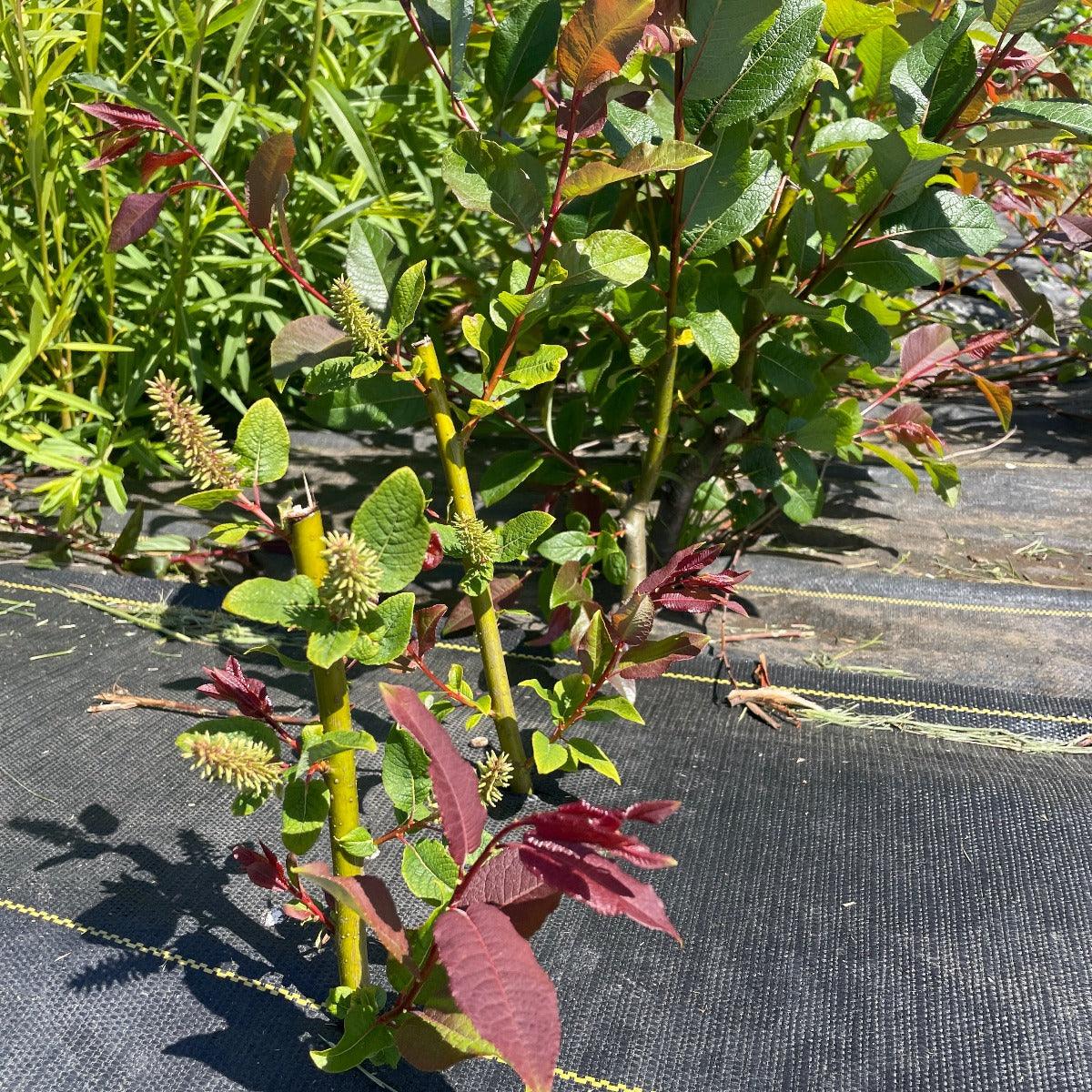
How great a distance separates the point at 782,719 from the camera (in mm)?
1336

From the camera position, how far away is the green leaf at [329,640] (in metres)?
0.64

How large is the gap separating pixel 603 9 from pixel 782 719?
880mm

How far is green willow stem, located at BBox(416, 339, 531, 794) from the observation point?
39.0 inches

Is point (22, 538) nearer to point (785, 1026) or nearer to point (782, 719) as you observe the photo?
point (782, 719)

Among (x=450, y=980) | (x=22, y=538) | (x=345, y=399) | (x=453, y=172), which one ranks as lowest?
(x=22, y=538)

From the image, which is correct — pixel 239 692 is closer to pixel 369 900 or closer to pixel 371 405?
pixel 369 900

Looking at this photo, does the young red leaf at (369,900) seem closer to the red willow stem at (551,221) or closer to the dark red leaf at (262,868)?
the dark red leaf at (262,868)

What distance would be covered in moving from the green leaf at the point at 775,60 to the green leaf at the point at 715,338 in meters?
0.23

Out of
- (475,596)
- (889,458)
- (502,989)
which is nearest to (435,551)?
(475,596)

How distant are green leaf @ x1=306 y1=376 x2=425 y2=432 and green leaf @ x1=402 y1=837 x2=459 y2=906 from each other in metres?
0.63

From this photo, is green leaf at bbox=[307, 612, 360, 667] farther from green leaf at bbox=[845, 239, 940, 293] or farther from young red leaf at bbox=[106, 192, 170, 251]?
green leaf at bbox=[845, 239, 940, 293]

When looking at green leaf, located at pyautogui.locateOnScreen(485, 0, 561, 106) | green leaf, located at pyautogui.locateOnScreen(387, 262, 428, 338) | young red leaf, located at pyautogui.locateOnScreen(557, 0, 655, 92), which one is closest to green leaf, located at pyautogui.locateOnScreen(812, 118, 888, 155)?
green leaf, located at pyautogui.locateOnScreen(485, 0, 561, 106)

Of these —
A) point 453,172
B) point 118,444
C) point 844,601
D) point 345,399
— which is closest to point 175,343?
point 118,444

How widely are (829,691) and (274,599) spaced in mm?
934
